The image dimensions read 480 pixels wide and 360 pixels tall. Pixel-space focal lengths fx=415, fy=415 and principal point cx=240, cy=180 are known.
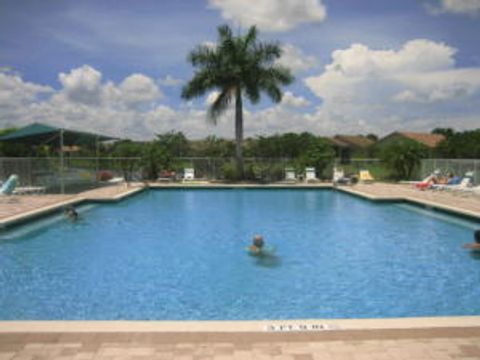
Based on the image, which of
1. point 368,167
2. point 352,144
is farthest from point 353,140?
point 368,167

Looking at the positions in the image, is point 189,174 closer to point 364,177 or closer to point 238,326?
point 364,177

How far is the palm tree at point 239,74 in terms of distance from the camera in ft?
65.6

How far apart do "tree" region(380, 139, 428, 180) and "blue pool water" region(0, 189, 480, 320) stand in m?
9.33

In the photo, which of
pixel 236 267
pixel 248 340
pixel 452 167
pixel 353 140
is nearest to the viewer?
pixel 248 340

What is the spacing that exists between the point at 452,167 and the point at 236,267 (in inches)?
584

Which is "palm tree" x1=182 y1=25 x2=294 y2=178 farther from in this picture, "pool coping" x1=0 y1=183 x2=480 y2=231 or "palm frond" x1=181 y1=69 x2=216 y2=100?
"pool coping" x1=0 y1=183 x2=480 y2=231

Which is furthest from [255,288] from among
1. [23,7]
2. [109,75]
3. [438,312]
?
[109,75]

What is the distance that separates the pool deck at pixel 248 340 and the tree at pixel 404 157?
18343 millimetres

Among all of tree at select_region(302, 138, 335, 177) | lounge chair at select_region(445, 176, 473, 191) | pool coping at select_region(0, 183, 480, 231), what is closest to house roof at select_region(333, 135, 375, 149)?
tree at select_region(302, 138, 335, 177)

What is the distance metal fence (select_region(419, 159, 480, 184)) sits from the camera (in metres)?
16.0

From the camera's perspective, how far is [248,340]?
10.4 feet

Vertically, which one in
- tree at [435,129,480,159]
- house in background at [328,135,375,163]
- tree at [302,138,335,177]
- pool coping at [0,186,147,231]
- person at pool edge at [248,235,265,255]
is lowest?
person at pool edge at [248,235,265,255]

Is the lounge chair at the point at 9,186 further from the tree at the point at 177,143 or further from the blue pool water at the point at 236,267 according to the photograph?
the tree at the point at 177,143

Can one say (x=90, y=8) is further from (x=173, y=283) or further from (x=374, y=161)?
(x=374, y=161)
